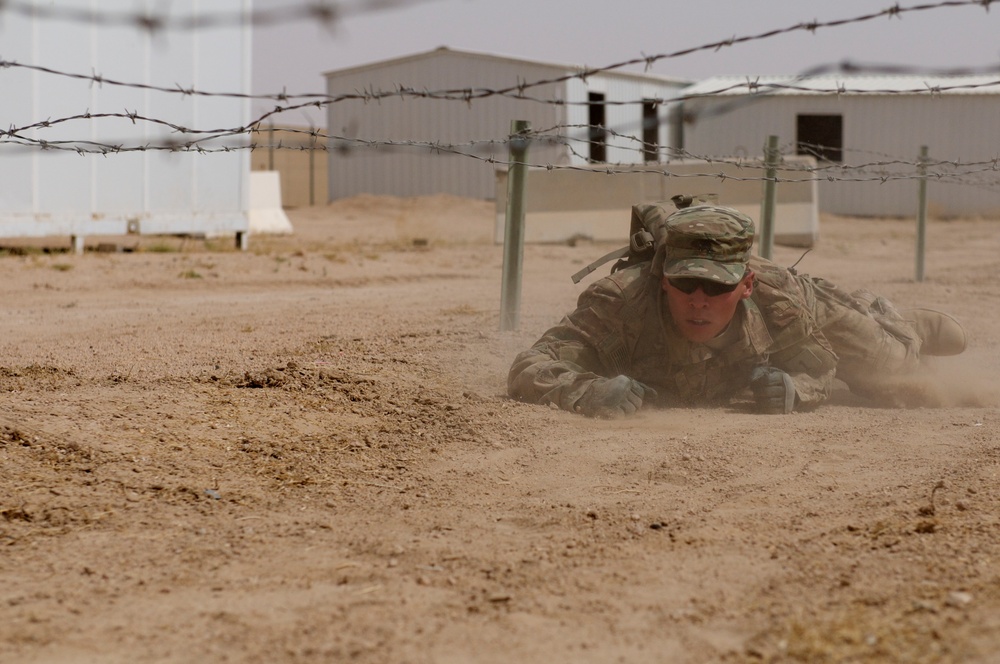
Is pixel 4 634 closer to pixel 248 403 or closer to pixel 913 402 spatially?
pixel 248 403

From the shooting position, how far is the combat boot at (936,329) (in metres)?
6.21

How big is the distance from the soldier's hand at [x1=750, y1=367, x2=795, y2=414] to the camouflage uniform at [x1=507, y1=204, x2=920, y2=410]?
79 millimetres

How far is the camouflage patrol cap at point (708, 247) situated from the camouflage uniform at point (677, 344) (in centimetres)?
2

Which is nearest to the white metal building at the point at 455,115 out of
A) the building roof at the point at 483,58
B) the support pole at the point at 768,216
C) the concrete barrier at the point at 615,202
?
the building roof at the point at 483,58

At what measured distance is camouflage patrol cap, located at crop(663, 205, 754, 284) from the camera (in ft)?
16.2

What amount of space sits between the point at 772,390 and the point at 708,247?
2.45 feet

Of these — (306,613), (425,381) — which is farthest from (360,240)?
(306,613)

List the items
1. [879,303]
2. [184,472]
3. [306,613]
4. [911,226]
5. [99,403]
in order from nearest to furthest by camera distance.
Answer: [306,613], [184,472], [99,403], [879,303], [911,226]

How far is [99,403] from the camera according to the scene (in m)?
4.85

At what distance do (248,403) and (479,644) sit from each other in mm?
2618

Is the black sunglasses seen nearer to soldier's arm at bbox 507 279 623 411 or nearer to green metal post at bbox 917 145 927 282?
soldier's arm at bbox 507 279 623 411

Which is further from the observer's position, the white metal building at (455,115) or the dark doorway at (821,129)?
the dark doorway at (821,129)

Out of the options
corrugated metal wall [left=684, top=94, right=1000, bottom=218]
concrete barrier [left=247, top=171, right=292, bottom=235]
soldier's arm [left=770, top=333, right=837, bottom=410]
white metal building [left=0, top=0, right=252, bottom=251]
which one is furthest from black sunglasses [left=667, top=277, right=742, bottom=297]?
corrugated metal wall [left=684, top=94, right=1000, bottom=218]

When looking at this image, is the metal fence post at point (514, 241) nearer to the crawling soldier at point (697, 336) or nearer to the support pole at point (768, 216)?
the crawling soldier at point (697, 336)
